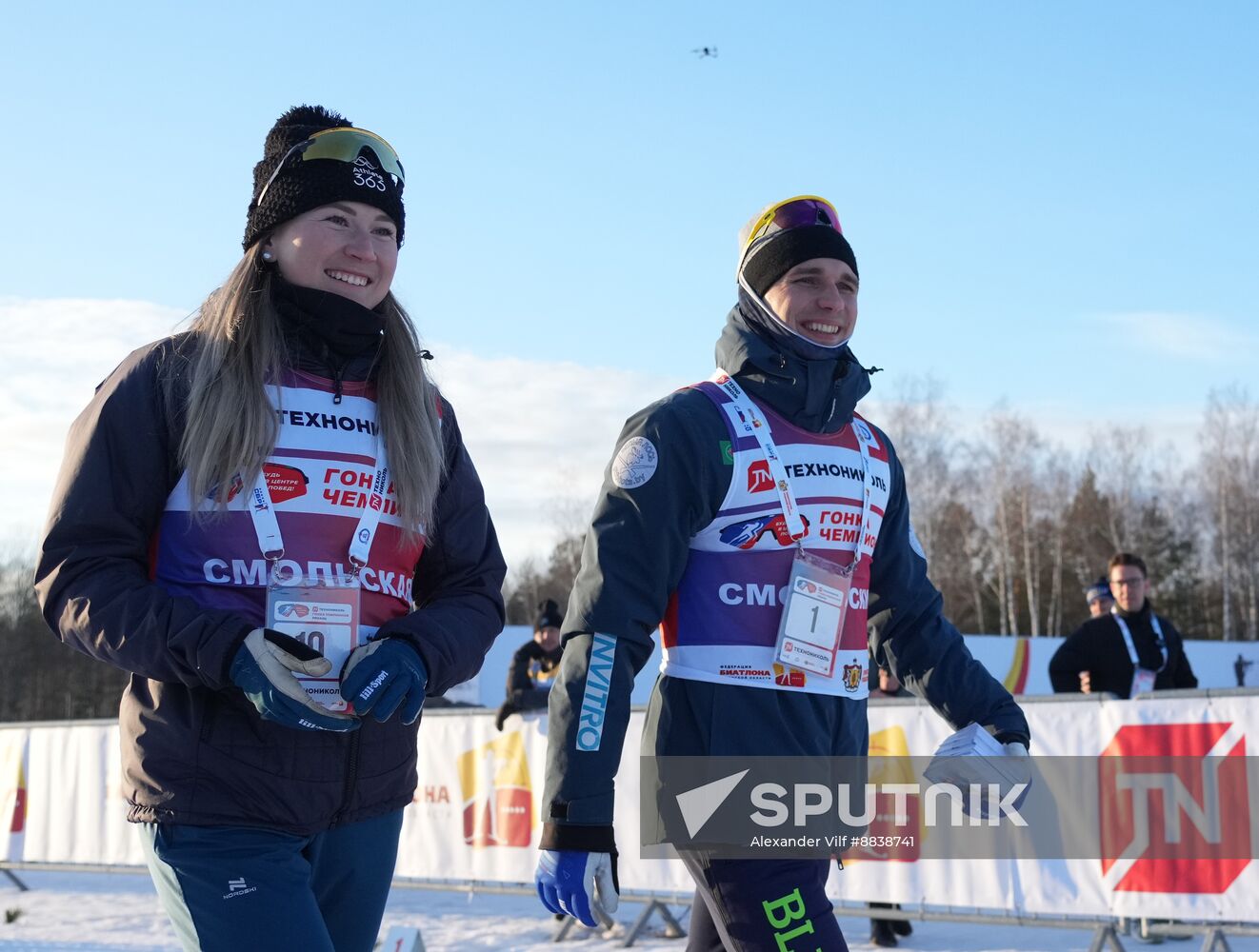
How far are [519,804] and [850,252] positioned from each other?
19.6ft

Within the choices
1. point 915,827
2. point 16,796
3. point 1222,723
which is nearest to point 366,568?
point 1222,723

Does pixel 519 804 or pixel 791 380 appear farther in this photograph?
pixel 519 804

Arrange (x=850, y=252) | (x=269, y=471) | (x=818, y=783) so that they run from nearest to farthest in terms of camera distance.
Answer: (x=269, y=471) → (x=818, y=783) → (x=850, y=252)

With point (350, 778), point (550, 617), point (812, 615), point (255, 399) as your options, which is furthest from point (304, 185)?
point (550, 617)

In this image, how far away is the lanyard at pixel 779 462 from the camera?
3.02 metres

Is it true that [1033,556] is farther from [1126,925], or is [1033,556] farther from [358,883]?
[358,883]

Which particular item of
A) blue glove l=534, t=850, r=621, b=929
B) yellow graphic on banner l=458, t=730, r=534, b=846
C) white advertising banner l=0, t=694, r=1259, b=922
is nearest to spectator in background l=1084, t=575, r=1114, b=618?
white advertising banner l=0, t=694, r=1259, b=922

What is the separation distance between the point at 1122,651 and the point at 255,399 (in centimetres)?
703

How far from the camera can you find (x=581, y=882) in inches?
105

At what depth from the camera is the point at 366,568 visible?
8.41 ft

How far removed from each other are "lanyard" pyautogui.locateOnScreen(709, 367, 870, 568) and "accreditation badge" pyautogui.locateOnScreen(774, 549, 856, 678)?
0.07 m

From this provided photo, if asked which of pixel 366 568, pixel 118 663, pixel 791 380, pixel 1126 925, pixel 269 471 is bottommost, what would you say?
pixel 1126 925

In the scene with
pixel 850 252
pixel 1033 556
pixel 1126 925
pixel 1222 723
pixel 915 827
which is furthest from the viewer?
pixel 1033 556

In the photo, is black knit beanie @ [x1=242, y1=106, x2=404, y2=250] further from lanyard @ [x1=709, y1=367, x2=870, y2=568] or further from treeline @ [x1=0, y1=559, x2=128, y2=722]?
treeline @ [x1=0, y1=559, x2=128, y2=722]
